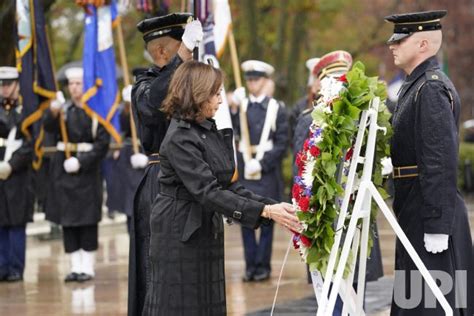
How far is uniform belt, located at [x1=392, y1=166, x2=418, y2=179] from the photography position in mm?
6645

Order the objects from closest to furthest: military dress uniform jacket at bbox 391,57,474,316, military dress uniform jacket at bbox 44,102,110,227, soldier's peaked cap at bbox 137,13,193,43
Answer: military dress uniform jacket at bbox 391,57,474,316 → soldier's peaked cap at bbox 137,13,193,43 → military dress uniform jacket at bbox 44,102,110,227

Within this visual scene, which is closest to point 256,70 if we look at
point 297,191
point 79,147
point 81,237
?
point 79,147

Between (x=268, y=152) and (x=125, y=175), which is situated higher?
(x=268, y=152)

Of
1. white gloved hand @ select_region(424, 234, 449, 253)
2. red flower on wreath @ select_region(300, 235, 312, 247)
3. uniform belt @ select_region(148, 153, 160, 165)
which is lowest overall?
white gloved hand @ select_region(424, 234, 449, 253)

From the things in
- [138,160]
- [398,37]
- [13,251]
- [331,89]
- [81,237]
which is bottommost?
[13,251]

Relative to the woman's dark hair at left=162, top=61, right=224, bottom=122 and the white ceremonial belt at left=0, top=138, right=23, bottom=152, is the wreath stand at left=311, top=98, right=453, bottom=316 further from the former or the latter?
the white ceremonial belt at left=0, top=138, right=23, bottom=152

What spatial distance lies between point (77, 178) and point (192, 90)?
6.68 m

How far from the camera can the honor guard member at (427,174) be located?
6.40 metres

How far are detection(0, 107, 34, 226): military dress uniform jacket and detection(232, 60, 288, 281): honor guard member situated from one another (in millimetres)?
2392

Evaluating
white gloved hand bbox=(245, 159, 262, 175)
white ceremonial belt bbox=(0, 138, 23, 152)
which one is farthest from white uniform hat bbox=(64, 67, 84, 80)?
white gloved hand bbox=(245, 159, 262, 175)

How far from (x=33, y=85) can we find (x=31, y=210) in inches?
55.8

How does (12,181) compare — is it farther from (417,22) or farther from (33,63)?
(417,22)

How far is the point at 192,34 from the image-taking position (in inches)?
264

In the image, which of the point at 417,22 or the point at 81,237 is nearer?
the point at 417,22
